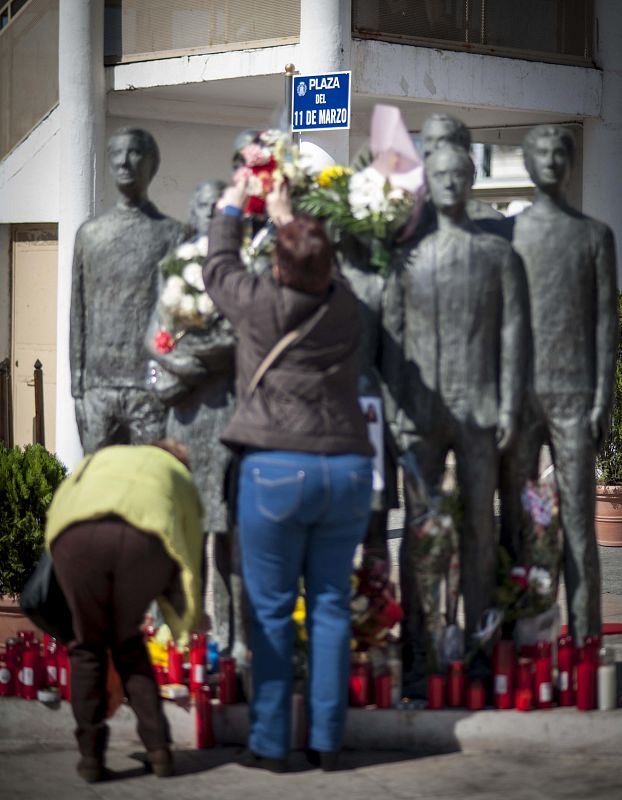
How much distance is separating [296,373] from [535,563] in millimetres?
1535

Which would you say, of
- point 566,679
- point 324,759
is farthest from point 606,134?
point 324,759

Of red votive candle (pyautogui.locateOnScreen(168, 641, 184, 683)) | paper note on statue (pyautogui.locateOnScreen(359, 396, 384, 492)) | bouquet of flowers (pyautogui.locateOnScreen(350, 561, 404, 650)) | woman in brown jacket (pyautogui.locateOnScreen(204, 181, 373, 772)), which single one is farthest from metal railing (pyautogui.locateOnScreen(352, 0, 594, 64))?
woman in brown jacket (pyautogui.locateOnScreen(204, 181, 373, 772))

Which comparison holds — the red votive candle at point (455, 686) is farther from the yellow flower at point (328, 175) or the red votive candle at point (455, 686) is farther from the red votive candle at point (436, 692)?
the yellow flower at point (328, 175)

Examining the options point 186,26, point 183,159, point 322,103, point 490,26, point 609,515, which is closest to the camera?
point 322,103

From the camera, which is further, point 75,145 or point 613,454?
point 75,145

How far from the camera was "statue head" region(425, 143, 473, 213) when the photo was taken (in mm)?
5844

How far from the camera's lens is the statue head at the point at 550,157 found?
600 centimetres

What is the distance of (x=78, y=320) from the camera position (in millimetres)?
6875

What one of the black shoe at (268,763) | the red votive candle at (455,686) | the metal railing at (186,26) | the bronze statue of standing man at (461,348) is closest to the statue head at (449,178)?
the bronze statue of standing man at (461,348)

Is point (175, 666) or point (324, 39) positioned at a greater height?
point (324, 39)

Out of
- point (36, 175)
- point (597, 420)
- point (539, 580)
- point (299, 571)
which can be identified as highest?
point (36, 175)

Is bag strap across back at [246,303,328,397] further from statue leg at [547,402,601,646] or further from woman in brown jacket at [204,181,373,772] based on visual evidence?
statue leg at [547,402,601,646]

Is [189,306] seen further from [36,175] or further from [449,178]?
[36,175]

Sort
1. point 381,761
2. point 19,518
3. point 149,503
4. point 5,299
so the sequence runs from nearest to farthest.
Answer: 1. point 149,503
2. point 381,761
3. point 19,518
4. point 5,299
